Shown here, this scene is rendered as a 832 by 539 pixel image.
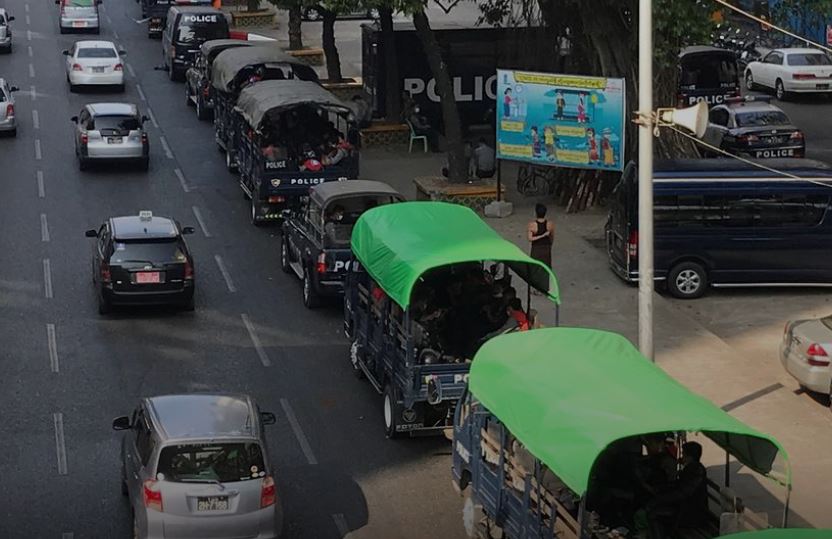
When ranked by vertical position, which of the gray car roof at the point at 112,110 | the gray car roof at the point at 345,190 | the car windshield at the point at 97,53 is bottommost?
the gray car roof at the point at 345,190

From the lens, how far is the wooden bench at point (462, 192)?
32875 mm

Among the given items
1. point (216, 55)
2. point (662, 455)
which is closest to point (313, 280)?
point (662, 455)

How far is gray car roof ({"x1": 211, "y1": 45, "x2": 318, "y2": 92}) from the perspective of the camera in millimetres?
36969

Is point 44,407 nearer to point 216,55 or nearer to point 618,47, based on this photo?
point 618,47

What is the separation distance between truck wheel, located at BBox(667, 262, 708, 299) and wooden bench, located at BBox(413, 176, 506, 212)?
22.0 feet

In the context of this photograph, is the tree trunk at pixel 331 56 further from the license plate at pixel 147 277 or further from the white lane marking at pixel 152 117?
the license plate at pixel 147 277

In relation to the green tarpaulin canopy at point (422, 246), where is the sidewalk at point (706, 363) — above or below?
below

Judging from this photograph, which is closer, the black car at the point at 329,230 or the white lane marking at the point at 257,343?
the white lane marking at the point at 257,343

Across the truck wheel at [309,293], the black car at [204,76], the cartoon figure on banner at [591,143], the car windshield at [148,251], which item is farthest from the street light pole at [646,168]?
the black car at [204,76]

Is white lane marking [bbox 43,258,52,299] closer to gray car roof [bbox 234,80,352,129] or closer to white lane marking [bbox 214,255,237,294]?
white lane marking [bbox 214,255,237,294]

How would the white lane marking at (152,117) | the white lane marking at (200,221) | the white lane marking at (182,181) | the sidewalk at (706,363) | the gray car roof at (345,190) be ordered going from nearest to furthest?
the sidewalk at (706,363), the gray car roof at (345,190), the white lane marking at (200,221), the white lane marking at (182,181), the white lane marking at (152,117)

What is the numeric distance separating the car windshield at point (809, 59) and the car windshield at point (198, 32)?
1735cm

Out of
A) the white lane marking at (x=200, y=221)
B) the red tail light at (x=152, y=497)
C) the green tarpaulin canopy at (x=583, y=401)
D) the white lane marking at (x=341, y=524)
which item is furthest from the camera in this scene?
the white lane marking at (x=200, y=221)

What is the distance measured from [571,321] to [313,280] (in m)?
4.29
